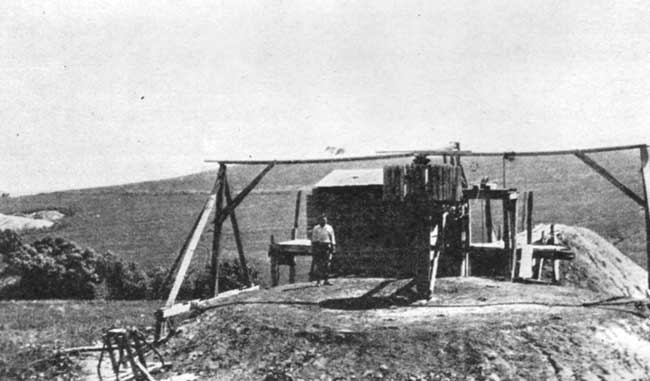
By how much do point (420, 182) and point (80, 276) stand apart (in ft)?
54.3

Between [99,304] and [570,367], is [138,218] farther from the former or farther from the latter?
[570,367]

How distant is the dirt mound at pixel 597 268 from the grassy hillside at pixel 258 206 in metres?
3.50

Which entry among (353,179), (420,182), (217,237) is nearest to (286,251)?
(353,179)

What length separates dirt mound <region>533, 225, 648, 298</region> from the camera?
25.1 meters

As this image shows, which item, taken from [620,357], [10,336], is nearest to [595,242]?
[620,357]

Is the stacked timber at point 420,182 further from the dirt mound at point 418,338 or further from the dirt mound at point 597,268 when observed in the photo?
the dirt mound at point 597,268

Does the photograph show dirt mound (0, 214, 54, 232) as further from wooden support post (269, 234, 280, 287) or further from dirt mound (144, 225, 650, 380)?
dirt mound (144, 225, 650, 380)

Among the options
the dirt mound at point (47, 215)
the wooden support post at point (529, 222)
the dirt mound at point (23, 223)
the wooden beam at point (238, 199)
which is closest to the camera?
the wooden beam at point (238, 199)

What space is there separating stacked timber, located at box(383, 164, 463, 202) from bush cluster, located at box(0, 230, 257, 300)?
11.5 m

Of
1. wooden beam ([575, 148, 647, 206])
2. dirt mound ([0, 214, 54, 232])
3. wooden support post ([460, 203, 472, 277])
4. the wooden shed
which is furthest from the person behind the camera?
dirt mound ([0, 214, 54, 232])

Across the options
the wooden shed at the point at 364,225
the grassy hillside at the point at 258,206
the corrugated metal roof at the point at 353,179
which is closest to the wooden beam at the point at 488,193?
the wooden shed at the point at 364,225

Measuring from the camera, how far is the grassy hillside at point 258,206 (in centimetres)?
3825

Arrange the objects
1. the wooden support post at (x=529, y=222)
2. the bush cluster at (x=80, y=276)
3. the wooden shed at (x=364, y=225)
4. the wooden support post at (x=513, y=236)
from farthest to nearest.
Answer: the bush cluster at (x=80, y=276) < the wooden support post at (x=529, y=222) < the wooden shed at (x=364, y=225) < the wooden support post at (x=513, y=236)

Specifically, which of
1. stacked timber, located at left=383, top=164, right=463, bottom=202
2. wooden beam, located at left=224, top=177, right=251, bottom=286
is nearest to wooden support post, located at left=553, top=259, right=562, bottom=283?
stacked timber, located at left=383, top=164, right=463, bottom=202
